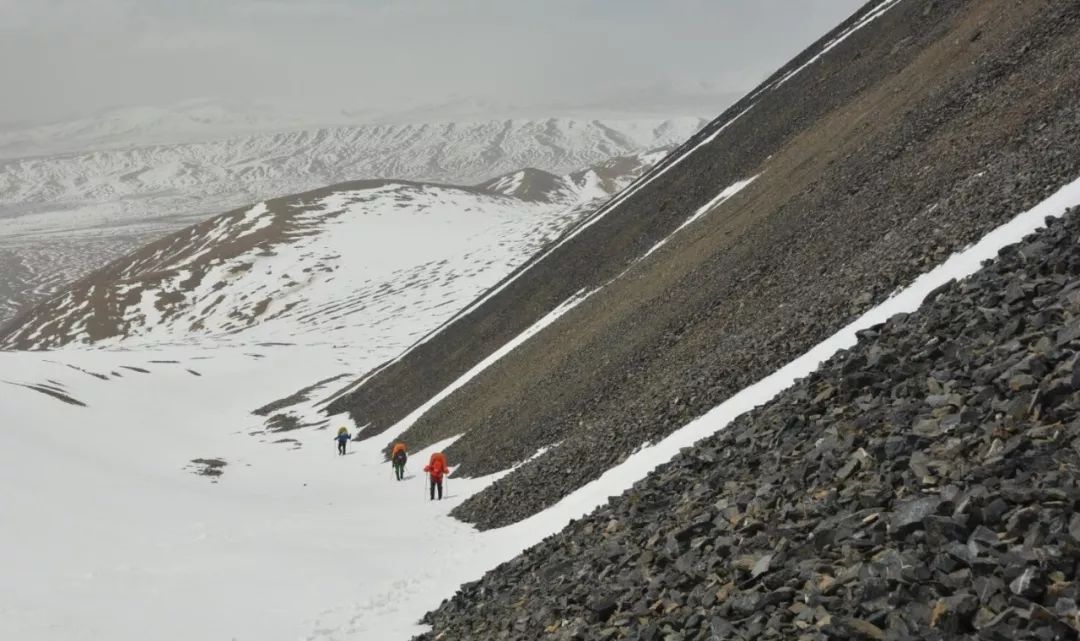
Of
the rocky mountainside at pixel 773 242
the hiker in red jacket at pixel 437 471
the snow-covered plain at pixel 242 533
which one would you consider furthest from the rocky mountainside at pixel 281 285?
the hiker in red jacket at pixel 437 471

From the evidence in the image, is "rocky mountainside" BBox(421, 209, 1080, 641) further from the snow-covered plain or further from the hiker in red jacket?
the hiker in red jacket

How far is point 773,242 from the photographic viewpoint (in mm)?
28078

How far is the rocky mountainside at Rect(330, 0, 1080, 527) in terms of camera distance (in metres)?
18.4

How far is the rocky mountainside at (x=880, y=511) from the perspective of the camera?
604cm

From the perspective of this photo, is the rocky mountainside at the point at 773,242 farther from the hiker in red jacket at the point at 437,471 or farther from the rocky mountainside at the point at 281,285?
the rocky mountainside at the point at 281,285

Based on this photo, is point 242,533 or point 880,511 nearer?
point 880,511

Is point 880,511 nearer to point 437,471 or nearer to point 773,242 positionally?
point 437,471

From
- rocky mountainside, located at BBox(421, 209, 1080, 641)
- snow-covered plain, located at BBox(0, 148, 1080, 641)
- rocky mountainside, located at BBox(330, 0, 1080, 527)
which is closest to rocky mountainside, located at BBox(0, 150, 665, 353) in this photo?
rocky mountainside, located at BBox(330, 0, 1080, 527)

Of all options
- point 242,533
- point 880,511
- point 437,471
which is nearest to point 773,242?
point 437,471

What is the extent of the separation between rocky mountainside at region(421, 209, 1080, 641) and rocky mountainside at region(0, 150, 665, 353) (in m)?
97.7

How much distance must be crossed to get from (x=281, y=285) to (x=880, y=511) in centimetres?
15927

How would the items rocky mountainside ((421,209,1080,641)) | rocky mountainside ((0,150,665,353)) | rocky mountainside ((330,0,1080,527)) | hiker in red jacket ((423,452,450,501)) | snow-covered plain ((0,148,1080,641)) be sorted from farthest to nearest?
rocky mountainside ((0,150,665,353))
hiker in red jacket ((423,452,450,501))
rocky mountainside ((330,0,1080,527))
snow-covered plain ((0,148,1080,641))
rocky mountainside ((421,209,1080,641))

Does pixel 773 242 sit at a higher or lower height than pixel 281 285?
lower

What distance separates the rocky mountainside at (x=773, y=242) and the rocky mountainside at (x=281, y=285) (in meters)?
66.0
